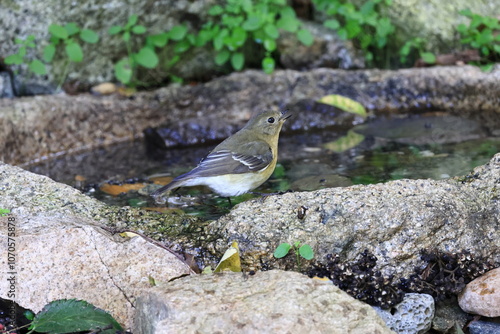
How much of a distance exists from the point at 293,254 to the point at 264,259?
161 mm

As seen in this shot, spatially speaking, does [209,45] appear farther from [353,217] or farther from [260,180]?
[353,217]

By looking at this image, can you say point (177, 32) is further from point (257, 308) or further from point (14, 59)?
point (257, 308)

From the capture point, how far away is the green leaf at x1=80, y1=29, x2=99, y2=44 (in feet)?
23.3

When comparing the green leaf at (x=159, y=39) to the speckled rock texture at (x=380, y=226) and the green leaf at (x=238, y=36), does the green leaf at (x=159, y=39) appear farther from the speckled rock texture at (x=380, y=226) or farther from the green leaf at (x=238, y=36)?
the speckled rock texture at (x=380, y=226)

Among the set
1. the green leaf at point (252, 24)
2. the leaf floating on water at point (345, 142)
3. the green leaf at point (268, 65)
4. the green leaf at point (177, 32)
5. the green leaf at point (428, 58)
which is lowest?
the leaf floating on water at point (345, 142)

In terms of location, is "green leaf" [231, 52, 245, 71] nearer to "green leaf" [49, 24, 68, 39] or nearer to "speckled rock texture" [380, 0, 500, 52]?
"green leaf" [49, 24, 68, 39]

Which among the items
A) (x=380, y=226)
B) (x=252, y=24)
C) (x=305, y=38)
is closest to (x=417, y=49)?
(x=305, y=38)

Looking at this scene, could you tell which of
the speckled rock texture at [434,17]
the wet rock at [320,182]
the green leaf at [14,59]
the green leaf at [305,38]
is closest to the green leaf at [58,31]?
the green leaf at [14,59]

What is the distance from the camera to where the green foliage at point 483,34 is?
749 cm

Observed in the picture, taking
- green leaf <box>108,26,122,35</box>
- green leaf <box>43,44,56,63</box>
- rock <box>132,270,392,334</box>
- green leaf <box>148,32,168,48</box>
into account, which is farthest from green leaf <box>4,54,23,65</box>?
rock <box>132,270,392,334</box>

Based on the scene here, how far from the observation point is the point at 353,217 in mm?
3697

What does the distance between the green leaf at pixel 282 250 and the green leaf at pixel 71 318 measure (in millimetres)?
875

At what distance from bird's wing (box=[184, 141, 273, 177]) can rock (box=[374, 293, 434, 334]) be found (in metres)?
1.67

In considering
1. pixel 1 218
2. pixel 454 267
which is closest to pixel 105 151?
pixel 1 218
